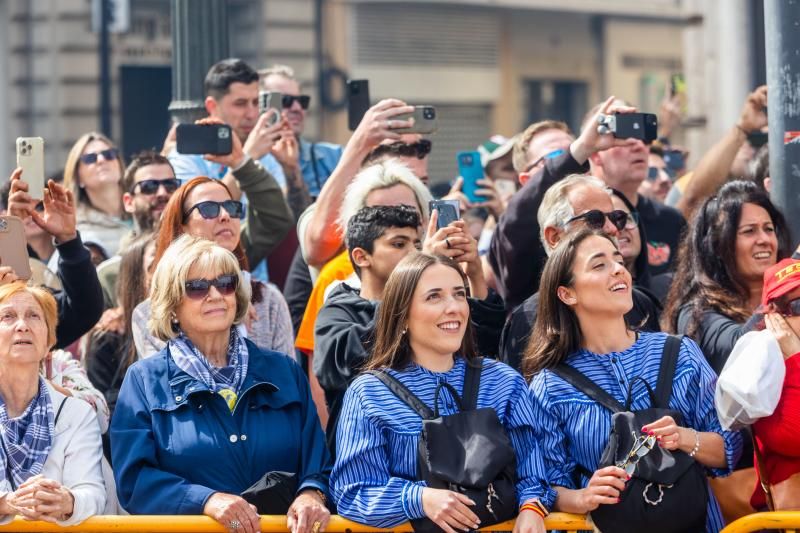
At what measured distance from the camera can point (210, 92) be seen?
8180 millimetres

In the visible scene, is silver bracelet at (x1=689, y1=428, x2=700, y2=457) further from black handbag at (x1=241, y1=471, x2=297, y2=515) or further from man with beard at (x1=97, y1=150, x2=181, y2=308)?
man with beard at (x1=97, y1=150, x2=181, y2=308)

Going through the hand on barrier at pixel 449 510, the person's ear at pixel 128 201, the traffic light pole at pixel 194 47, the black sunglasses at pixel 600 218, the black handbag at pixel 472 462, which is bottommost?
the hand on barrier at pixel 449 510

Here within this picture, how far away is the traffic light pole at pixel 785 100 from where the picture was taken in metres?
5.76

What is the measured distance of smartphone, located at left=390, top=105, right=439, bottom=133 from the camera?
6.77 metres

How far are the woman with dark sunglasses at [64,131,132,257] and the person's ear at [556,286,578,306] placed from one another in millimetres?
3353

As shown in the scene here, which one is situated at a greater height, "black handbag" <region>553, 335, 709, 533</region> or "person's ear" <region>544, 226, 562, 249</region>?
"person's ear" <region>544, 226, 562, 249</region>

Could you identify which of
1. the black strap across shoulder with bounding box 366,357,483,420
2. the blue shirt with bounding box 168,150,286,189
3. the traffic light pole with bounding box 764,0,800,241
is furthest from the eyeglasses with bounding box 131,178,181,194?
the traffic light pole with bounding box 764,0,800,241

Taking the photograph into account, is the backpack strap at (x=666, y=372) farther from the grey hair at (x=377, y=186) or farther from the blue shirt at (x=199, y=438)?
the grey hair at (x=377, y=186)

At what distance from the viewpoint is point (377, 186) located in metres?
6.37

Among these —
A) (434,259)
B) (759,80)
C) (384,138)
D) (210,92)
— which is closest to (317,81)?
(759,80)

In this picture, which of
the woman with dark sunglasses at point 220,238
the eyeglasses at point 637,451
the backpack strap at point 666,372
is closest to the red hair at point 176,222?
the woman with dark sunglasses at point 220,238

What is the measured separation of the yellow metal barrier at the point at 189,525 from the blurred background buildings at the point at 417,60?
33.7 ft

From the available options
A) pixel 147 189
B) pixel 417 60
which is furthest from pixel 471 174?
pixel 417 60

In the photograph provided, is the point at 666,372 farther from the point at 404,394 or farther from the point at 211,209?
the point at 211,209
